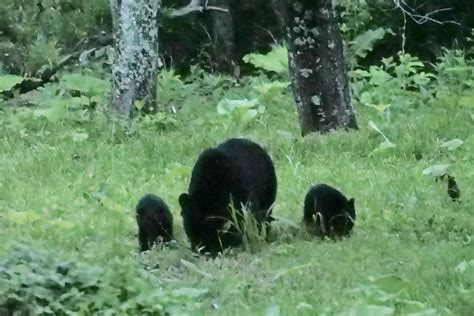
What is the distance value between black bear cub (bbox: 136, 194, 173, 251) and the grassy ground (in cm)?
12

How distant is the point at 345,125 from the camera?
31.5ft

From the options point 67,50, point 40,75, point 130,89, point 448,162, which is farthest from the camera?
point 67,50

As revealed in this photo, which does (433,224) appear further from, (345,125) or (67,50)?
(67,50)

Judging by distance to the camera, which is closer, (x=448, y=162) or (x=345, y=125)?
(x=448, y=162)

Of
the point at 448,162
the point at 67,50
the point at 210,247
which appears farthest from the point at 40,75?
the point at 210,247

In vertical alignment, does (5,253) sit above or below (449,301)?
above

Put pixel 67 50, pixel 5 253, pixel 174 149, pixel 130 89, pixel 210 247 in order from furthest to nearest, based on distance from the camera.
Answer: pixel 67 50 < pixel 130 89 < pixel 174 149 < pixel 210 247 < pixel 5 253

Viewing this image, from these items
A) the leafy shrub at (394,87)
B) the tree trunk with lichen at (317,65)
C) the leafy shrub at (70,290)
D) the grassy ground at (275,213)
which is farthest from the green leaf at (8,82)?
the leafy shrub at (70,290)

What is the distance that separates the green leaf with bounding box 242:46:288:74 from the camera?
14188mm

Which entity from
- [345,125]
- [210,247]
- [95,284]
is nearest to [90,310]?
[95,284]

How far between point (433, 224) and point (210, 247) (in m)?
1.48

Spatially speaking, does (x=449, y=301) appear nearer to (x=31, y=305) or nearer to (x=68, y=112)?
(x=31, y=305)

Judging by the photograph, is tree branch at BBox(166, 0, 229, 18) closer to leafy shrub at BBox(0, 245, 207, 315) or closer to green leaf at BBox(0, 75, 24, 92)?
green leaf at BBox(0, 75, 24, 92)

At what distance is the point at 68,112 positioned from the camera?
461 inches
